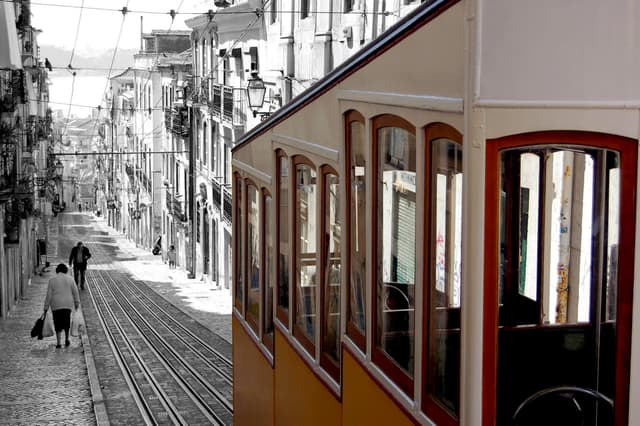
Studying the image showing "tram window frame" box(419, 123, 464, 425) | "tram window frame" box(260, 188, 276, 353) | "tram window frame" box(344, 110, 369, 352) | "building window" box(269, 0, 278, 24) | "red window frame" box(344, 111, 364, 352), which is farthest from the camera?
"building window" box(269, 0, 278, 24)

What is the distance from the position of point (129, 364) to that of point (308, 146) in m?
10.6

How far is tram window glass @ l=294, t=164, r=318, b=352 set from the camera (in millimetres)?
4820

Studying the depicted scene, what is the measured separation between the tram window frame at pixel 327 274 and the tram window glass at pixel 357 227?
0.18 m

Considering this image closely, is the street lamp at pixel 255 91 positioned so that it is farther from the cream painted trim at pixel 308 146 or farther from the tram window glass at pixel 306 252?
the tram window glass at pixel 306 252

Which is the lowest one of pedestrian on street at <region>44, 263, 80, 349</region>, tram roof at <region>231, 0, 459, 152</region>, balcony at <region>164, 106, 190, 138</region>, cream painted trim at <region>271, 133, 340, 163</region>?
pedestrian on street at <region>44, 263, 80, 349</region>

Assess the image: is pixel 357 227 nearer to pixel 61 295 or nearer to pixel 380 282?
pixel 380 282

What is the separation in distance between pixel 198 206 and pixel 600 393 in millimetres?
35689

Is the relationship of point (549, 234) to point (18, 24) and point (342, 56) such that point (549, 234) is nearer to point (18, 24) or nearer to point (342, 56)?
point (342, 56)

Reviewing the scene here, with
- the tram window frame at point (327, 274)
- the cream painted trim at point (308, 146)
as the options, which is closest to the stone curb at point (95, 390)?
the cream painted trim at point (308, 146)

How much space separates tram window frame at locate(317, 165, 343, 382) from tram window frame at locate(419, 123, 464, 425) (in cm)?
119

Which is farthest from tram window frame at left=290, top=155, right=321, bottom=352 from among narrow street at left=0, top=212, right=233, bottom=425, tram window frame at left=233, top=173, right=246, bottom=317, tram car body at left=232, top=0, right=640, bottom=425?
narrow street at left=0, top=212, right=233, bottom=425

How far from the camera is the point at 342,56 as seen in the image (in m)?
17.2

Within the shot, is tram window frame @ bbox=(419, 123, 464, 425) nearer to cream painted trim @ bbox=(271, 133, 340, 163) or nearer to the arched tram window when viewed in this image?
the arched tram window

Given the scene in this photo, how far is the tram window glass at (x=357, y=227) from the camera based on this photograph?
3.87 m
